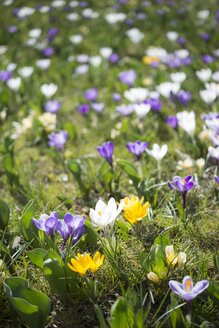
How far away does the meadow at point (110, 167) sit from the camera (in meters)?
1.72

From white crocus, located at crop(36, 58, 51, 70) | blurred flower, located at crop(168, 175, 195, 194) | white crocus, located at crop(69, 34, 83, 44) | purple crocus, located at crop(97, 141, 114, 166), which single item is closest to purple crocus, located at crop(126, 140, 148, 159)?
purple crocus, located at crop(97, 141, 114, 166)

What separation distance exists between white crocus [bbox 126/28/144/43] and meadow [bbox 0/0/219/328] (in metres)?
0.03

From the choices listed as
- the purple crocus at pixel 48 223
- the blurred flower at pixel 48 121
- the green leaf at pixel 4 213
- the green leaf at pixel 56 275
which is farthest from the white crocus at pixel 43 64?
the green leaf at pixel 56 275

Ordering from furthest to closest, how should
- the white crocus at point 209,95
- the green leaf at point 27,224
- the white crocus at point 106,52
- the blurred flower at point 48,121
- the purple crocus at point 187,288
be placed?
the white crocus at point 106,52
the blurred flower at point 48,121
the white crocus at point 209,95
the green leaf at point 27,224
the purple crocus at point 187,288

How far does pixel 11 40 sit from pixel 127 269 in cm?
402

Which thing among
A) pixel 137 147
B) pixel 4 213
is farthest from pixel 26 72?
pixel 4 213

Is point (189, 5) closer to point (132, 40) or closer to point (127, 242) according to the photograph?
point (132, 40)

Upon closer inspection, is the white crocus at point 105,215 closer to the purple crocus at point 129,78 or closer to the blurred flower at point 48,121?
the blurred flower at point 48,121

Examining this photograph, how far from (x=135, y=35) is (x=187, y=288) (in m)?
3.75

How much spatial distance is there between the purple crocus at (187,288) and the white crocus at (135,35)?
12.1ft

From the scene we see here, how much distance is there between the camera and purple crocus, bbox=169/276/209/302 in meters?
1.49

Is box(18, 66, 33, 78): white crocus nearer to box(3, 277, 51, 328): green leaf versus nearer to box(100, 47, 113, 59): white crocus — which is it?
box(100, 47, 113, 59): white crocus

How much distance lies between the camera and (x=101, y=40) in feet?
16.2

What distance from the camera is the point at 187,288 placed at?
151 cm
